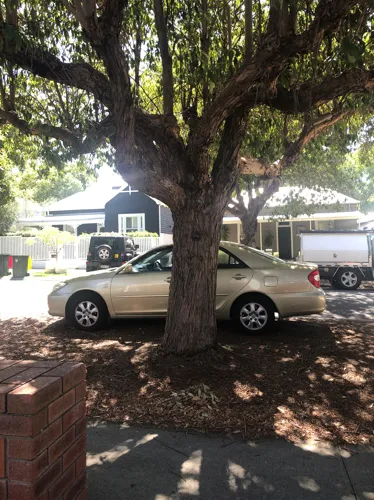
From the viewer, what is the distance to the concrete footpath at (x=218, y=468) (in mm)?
2736

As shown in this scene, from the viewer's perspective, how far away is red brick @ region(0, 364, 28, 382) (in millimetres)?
2178

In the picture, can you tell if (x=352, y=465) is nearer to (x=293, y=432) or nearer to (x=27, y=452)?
(x=293, y=432)

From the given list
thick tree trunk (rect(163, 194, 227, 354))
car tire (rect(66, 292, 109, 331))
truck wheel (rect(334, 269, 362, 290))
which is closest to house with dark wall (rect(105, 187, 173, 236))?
truck wheel (rect(334, 269, 362, 290))

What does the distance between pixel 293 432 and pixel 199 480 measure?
109 centimetres

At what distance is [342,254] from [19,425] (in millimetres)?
13545

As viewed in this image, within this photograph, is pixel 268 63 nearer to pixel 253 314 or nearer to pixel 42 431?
pixel 253 314

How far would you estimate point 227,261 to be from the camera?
7371mm

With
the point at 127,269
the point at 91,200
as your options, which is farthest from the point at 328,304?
the point at 91,200

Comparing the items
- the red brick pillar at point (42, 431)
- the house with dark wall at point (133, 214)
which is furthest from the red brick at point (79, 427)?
the house with dark wall at point (133, 214)

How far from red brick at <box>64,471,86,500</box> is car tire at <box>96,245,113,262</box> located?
51.8 ft

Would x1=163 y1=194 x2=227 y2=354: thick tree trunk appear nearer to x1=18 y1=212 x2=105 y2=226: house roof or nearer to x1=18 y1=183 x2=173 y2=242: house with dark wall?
x1=18 y1=183 x2=173 y2=242: house with dark wall

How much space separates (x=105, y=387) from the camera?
15.2 feet

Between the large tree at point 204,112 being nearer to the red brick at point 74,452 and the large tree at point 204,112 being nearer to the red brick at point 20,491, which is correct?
the red brick at point 74,452

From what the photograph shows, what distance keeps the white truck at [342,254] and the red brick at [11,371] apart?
42.2ft
